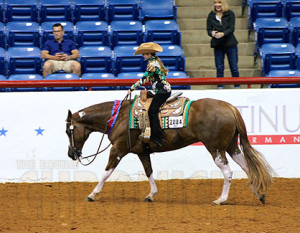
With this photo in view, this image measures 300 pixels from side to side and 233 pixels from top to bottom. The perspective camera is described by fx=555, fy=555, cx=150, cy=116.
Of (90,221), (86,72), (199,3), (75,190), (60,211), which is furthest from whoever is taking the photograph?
(199,3)

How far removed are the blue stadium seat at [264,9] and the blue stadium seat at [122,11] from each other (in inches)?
116

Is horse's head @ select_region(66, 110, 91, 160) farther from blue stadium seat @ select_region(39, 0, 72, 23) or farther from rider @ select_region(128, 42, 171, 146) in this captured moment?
blue stadium seat @ select_region(39, 0, 72, 23)

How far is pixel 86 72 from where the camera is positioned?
1180cm

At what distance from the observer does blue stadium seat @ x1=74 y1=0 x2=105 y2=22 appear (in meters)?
13.8

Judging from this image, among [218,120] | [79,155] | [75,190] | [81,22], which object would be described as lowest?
[75,190]

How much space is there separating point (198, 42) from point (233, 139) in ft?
20.2

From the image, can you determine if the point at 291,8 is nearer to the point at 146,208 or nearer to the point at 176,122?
the point at 176,122

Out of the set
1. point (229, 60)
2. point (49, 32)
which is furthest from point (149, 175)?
point (49, 32)

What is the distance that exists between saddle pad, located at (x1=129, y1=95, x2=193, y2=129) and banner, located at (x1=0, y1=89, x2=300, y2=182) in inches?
50.0

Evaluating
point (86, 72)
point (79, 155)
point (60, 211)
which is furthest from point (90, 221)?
point (86, 72)

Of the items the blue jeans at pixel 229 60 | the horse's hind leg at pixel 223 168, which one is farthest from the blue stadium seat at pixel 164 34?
the horse's hind leg at pixel 223 168

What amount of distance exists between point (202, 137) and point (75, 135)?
197 cm

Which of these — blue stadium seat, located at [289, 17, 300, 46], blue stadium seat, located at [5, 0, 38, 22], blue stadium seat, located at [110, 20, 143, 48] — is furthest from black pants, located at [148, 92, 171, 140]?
blue stadium seat, located at [5, 0, 38, 22]

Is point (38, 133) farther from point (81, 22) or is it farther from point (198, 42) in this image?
point (198, 42)
